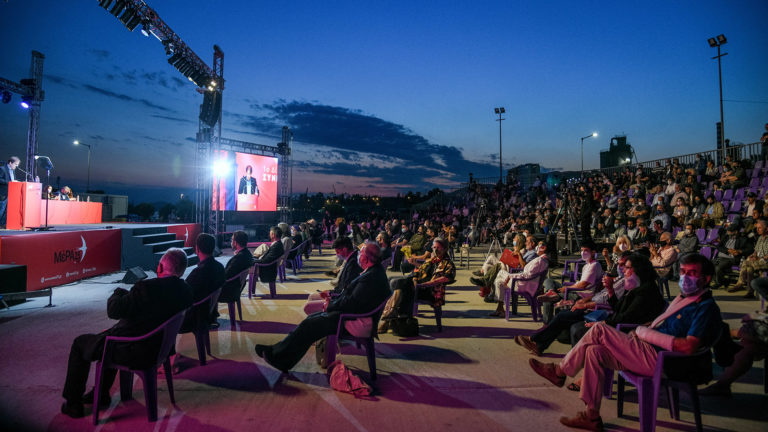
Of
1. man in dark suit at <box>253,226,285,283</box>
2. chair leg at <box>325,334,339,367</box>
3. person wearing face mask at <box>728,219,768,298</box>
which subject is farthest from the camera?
man in dark suit at <box>253,226,285,283</box>

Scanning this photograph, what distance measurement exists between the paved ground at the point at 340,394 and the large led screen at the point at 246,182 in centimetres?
1203

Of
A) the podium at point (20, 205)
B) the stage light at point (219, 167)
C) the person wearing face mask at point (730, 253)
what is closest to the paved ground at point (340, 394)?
the person wearing face mask at point (730, 253)

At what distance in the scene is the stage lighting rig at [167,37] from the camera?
9336 mm

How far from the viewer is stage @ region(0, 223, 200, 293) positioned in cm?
668

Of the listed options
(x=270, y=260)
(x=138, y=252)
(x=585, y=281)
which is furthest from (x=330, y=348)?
(x=138, y=252)

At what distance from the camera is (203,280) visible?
4.13 metres

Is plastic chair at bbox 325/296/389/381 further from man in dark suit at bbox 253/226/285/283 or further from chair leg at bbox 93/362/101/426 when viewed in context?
man in dark suit at bbox 253/226/285/283

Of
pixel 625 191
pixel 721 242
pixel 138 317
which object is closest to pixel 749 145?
pixel 625 191

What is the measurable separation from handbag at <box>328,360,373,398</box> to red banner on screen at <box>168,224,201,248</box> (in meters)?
10.8

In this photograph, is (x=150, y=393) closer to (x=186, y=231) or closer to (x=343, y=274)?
(x=343, y=274)

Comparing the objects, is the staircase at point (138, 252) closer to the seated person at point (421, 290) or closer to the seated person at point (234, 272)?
the seated person at point (234, 272)

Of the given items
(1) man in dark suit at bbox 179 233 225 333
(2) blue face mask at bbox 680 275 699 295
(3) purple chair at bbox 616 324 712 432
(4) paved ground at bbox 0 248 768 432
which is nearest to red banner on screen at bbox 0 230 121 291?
(4) paved ground at bbox 0 248 768 432

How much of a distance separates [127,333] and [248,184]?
15983 millimetres

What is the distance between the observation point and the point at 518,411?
298 cm
